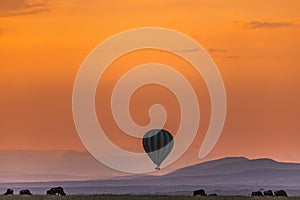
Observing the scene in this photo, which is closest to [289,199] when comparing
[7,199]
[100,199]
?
[100,199]

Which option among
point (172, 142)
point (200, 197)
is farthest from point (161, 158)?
point (200, 197)

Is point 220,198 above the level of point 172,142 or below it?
below

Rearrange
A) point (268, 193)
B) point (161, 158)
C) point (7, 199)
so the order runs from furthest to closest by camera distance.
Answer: point (161, 158) < point (268, 193) < point (7, 199)

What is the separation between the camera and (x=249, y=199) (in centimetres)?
8444

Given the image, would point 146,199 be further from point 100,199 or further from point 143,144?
point 143,144

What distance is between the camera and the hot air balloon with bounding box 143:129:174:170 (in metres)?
128

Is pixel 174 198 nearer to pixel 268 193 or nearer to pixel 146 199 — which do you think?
pixel 146 199

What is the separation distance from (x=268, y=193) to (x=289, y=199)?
1352cm

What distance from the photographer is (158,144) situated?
131m

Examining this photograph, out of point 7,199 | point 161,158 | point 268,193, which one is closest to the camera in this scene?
point 7,199

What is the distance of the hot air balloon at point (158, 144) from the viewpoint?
128 m

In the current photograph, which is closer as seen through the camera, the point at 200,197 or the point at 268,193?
the point at 200,197

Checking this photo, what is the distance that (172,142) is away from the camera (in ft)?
431

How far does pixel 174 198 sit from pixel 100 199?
213 inches
